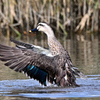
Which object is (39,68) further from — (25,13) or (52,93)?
(25,13)

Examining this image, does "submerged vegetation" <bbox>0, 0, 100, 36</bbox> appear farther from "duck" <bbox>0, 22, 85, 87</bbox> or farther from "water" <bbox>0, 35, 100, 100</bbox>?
"duck" <bbox>0, 22, 85, 87</bbox>

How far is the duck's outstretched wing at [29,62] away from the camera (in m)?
6.81

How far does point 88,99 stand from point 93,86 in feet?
3.87

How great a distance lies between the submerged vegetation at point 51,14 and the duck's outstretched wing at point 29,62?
879 cm

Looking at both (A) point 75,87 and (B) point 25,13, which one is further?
(B) point 25,13

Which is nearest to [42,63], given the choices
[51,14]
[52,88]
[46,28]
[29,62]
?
[29,62]

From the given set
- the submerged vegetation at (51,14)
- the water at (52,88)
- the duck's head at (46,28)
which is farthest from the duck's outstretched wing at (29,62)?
the submerged vegetation at (51,14)

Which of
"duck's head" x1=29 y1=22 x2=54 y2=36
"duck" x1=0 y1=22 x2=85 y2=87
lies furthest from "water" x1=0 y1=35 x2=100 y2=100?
"duck's head" x1=29 y1=22 x2=54 y2=36

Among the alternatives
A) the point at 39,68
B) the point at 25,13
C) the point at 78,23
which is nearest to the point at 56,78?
the point at 39,68

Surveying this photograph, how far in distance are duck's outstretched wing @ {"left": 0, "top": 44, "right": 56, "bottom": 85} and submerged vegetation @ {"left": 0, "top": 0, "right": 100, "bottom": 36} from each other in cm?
879

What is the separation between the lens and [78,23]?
17.7 m

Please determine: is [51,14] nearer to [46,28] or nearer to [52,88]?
[46,28]

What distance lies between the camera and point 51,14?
16.3 meters

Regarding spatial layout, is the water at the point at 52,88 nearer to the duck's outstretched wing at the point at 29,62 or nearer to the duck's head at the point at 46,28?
the duck's outstretched wing at the point at 29,62
